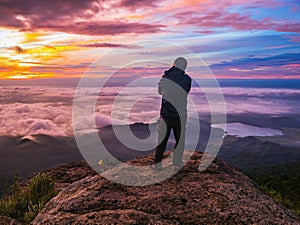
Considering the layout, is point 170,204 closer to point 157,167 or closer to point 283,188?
point 157,167

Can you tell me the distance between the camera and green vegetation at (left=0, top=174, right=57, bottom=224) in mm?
9125

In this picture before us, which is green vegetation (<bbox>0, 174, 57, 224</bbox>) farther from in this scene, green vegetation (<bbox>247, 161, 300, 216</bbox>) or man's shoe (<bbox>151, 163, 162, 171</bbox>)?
green vegetation (<bbox>247, 161, 300, 216</bbox>)

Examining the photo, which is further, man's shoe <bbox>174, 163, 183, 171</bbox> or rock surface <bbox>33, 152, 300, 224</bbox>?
man's shoe <bbox>174, 163, 183, 171</bbox>

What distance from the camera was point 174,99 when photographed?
8492 millimetres

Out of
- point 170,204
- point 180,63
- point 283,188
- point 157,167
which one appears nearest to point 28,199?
point 157,167

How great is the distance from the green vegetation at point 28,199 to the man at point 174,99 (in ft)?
12.4

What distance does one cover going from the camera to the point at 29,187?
9.91m

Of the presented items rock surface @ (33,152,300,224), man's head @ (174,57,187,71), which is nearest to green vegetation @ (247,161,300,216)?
rock surface @ (33,152,300,224)

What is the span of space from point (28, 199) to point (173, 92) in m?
5.24

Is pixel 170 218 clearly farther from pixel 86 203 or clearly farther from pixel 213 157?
pixel 213 157

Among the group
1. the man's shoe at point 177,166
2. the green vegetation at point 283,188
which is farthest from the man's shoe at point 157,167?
the green vegetation at point 283,188

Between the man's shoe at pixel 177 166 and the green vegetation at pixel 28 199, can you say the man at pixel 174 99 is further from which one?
the green vegetation at pixel 28 199

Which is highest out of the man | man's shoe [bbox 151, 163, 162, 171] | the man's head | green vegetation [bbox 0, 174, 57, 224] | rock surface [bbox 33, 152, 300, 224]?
the man's head

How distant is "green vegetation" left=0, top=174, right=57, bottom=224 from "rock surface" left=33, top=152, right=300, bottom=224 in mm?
1267
